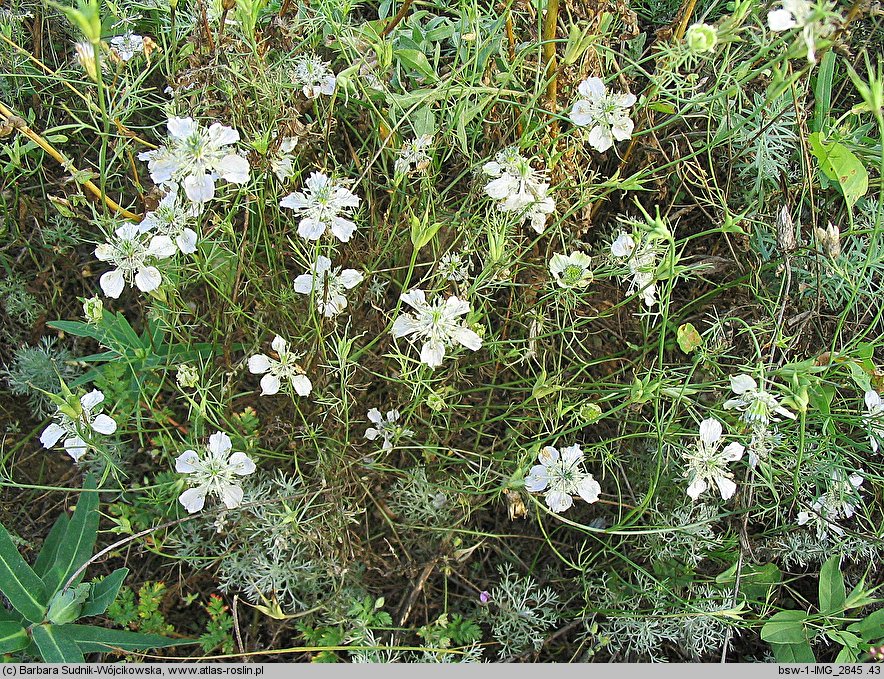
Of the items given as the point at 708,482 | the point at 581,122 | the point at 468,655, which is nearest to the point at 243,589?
the point at 468,655

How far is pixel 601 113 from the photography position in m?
1.06

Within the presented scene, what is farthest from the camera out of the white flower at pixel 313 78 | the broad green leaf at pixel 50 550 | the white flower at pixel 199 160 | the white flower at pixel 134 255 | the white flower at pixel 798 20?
the broad green leaf at pixel 50 550

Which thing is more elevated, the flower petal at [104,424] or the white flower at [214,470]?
the flower petal at [104,424]

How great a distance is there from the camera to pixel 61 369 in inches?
55.8

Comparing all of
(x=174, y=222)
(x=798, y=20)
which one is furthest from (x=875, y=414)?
A: (x=174, y=222)

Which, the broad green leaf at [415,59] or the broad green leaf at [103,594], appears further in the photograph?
the broad green leaf at [103,594]

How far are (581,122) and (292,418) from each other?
0.76m

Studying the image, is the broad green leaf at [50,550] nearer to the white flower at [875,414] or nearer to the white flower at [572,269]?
the white flower at [572,269]

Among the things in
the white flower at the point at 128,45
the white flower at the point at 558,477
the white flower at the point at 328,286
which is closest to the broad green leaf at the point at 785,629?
the white flower at the point at 558,477

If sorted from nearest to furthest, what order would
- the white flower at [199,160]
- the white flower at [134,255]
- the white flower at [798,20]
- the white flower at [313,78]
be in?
the white flower at [798,20] < the white flower at [199,160] < the white flower at [134,255] < the white flower at [313,78]

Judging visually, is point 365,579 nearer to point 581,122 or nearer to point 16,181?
point 581,122

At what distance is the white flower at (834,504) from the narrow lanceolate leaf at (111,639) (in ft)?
3.77

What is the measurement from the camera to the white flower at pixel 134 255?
1.04 meters

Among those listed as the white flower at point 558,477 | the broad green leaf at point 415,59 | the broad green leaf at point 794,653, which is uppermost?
the broad green leaf at point 415,59
